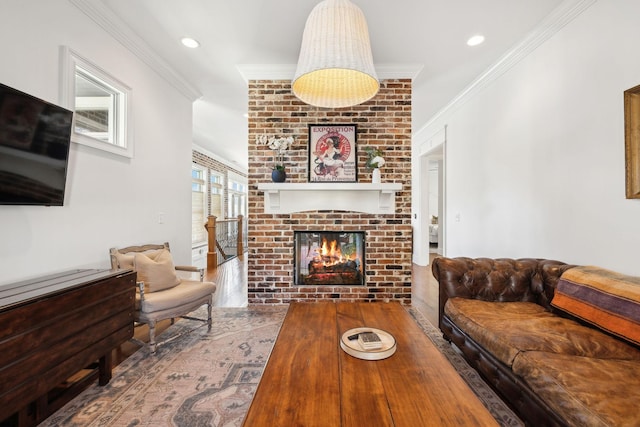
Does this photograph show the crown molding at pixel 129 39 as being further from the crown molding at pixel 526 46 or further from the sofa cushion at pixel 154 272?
the crown molding at pixel 526 46

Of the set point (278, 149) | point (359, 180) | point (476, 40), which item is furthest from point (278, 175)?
point (476, 40)

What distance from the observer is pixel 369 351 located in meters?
1.43

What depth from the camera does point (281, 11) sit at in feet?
7.89

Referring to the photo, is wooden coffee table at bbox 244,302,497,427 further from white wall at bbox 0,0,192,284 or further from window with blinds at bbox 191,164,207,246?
window with blinds at bbox 191,164,207,246

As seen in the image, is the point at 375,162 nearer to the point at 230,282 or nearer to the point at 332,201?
the point at 332,201

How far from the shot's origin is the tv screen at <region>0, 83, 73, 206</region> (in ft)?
5.25

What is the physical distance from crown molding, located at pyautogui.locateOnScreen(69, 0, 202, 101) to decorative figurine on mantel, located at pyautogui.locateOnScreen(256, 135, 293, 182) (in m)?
1.26

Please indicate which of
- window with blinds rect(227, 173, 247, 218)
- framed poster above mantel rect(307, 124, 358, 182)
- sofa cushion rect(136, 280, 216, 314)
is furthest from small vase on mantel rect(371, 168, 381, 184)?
window with blinds rect(227, 173, 247, 218)

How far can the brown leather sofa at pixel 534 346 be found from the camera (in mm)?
1172

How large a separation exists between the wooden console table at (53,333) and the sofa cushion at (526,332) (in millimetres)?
2453

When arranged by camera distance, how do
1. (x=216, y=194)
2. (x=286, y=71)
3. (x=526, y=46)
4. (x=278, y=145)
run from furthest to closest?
(x=216, y=194) < (x=286, y=71) < (x=278, y=145) < (x=526, y=46)

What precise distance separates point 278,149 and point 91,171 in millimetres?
1798

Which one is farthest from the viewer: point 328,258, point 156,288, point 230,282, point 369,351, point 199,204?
point 199,204

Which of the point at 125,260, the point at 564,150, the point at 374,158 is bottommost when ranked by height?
the point at 125,260
